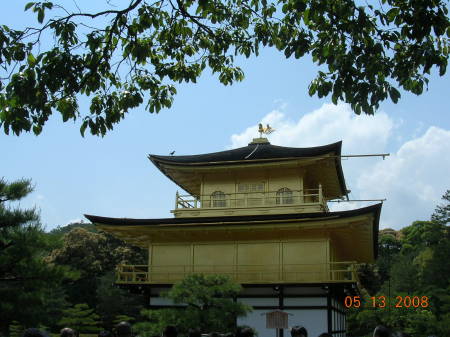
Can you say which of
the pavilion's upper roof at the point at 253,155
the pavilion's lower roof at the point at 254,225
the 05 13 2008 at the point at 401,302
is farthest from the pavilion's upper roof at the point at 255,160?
the 05 13 2008 at the point at 401,302

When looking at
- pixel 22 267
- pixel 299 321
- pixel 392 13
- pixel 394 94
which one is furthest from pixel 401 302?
pixel 392 13

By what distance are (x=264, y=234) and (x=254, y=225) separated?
3.01 ft

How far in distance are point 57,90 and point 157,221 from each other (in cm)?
1504

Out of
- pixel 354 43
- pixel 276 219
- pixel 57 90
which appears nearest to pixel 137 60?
pixel 57 90

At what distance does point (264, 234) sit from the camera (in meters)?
21.4

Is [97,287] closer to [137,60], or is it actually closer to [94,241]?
[94,241]

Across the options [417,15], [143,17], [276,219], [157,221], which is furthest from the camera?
[157,221]

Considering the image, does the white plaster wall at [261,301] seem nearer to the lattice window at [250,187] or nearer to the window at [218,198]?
the window at [218,198]

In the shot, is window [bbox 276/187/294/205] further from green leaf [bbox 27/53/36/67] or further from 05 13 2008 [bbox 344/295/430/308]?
green leaf [bbox 27/53/36/67]

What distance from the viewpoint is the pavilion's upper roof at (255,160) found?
75.2 feet

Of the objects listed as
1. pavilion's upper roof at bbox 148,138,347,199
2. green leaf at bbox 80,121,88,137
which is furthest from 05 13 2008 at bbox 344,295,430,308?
green leaf at bbox 80,121,88,137

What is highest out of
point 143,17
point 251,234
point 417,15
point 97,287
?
point 143,17

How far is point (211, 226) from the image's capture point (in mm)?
21141

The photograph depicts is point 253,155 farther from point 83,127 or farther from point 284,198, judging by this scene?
point 83,127
